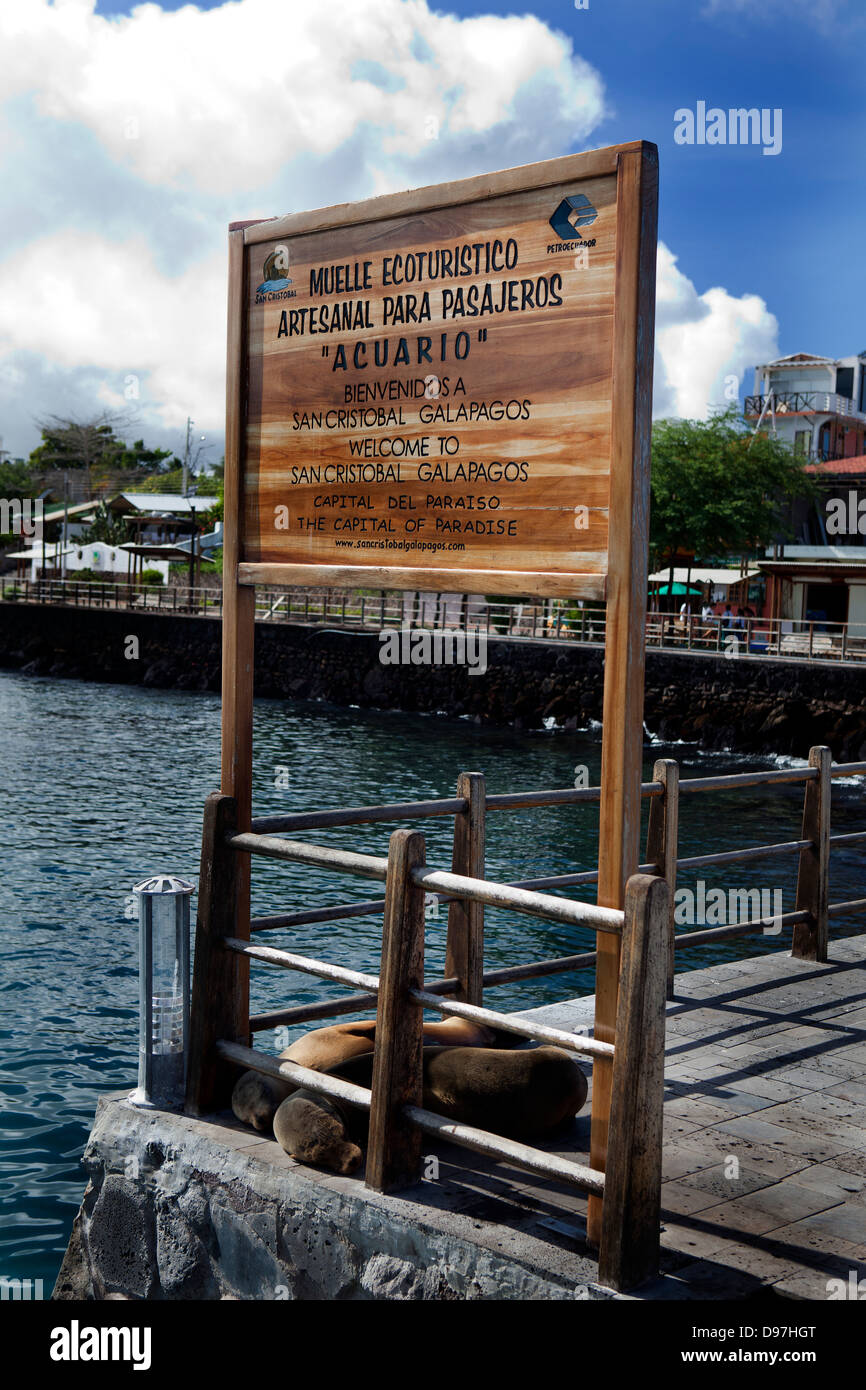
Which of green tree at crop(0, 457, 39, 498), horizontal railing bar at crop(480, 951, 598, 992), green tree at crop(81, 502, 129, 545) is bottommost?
horizontal railing bar at crop(480, 951, 598, 992)

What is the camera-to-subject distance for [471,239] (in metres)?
4.00

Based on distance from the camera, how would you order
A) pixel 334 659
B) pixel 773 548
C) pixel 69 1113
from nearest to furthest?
pixel 69 1113 → pixel 334 659 → pixel 773 548

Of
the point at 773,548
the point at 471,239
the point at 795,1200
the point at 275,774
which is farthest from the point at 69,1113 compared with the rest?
the point at 773,548

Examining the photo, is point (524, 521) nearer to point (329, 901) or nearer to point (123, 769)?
point (329, 901)

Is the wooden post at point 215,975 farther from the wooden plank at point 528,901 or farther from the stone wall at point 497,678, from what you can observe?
the stone wall at point 497,678

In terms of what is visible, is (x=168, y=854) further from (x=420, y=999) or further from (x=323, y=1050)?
(x=420, y=999)

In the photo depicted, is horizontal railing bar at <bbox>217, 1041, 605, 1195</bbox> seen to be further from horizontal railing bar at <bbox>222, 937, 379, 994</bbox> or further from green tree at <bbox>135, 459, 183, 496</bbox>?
green tree at <bbox>135, 459, 183, 496</bbox>

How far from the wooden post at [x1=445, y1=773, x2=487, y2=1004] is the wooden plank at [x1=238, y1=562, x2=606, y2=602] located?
1.48m

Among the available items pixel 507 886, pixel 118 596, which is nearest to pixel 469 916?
pixel 507 886

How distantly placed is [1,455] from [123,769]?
83.6 metres

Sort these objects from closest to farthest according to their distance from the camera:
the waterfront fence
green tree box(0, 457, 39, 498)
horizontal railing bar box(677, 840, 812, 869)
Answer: horizontal railing bar box(677, 840, 812, 869), the waterfront fence, green tree box(0, 457, 39, 498)

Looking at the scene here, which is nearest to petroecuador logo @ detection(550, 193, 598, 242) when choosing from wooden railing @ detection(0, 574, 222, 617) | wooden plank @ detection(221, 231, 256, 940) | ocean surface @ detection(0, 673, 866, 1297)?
wooden plank @ detection(221, 231, 256, 940)

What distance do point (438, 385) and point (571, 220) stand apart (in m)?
0.66

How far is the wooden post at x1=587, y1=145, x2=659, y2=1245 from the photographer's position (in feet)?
11.6
